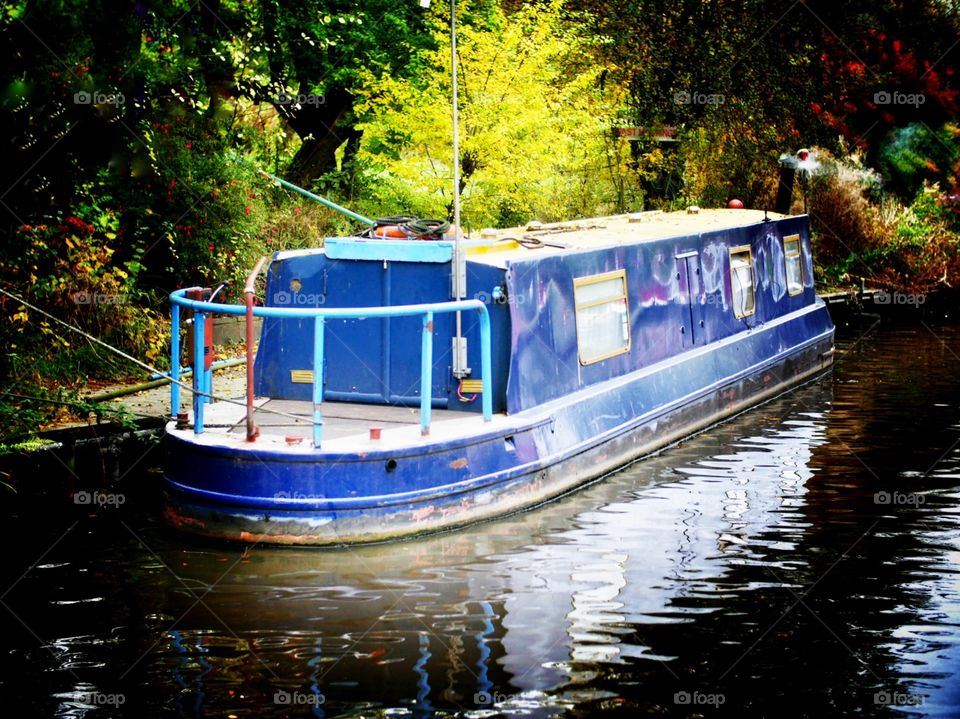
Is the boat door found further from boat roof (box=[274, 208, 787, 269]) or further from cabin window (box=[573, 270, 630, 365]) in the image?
cabin window (box=[573, 270, 630, 365])

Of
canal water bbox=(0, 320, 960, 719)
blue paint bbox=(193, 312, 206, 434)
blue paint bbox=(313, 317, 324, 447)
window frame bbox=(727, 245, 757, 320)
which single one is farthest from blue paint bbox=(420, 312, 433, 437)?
window frame bbox=(727, 245, 757, 320)

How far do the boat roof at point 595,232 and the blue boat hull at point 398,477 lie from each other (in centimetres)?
131

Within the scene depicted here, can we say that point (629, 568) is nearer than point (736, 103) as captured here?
Yes

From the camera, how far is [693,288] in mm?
13727

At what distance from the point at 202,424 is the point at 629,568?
10.8 ft

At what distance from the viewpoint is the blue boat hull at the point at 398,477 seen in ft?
29.5

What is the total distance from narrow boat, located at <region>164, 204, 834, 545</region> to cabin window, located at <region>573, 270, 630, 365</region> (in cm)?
2

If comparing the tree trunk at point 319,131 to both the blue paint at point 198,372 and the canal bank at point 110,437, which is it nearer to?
the canal bank at point 110,437

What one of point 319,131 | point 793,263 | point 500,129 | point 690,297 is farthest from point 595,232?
point 319,131

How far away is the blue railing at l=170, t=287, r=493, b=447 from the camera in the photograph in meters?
8.87

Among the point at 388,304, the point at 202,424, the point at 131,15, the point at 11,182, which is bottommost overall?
Answer: the point at 202,424

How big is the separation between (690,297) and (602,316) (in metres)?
2.15

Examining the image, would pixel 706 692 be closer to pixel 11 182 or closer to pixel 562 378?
pixel 562 378

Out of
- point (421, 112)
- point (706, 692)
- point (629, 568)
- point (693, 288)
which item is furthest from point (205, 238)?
point (706, 692)
